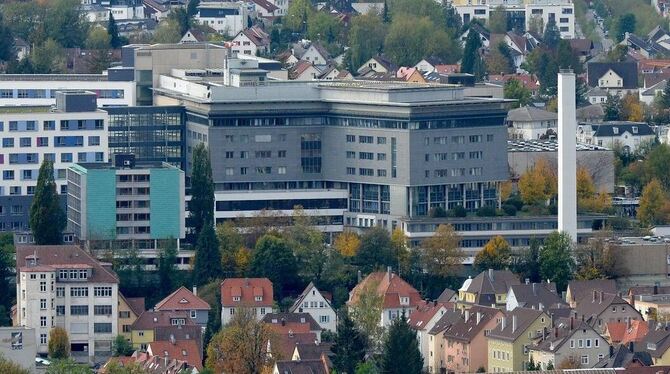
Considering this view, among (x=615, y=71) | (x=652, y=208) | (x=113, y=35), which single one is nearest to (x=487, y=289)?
(x=652, y=208)

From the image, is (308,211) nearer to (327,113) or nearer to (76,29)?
(327,113)

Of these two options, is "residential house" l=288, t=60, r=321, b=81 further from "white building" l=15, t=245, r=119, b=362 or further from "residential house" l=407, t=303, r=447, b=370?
"white building" l=15, t=245, r=119, b=362

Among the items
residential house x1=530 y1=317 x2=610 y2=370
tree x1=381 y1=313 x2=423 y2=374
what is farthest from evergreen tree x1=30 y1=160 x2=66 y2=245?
residential house x1=530 y1=317 x2=610 y2=370

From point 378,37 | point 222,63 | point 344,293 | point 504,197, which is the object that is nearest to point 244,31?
point 378,37

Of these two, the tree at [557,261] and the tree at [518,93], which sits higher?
the tree at [518,93]

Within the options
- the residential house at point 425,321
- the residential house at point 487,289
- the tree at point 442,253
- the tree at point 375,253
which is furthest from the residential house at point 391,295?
the tree at point 442,253

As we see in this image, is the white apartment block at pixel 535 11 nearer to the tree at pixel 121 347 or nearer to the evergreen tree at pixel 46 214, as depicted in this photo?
the evergreen tree at pixel 46 214
